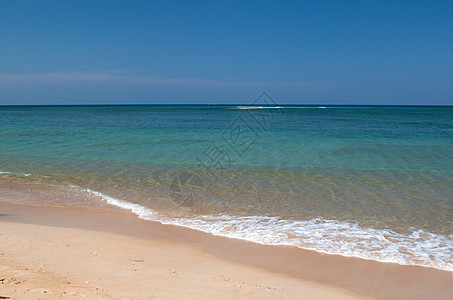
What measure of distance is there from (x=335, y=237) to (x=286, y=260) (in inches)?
54.8

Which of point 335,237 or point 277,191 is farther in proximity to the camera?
point 277,191

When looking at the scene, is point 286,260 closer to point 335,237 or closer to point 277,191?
point 335,237

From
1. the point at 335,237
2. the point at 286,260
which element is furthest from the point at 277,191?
the point at 286,260

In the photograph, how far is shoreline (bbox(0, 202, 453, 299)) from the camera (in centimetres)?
427

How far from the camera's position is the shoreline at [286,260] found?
427cm

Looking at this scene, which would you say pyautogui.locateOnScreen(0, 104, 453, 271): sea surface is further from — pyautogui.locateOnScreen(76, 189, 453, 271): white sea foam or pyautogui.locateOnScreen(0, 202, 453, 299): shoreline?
pyautogui.locateOnScreen(0, 202, 453, 299): shoreline

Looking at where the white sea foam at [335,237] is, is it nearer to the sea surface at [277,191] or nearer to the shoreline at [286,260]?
the sea surface at [277,191]

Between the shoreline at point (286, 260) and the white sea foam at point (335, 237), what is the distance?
207 mm

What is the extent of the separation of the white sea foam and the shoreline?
8.1 inches

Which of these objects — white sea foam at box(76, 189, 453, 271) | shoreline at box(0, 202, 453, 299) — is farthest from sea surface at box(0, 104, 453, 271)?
shoreline at box(0, 202, 453, 299)

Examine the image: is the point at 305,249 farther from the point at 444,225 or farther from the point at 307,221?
the point at 444,225

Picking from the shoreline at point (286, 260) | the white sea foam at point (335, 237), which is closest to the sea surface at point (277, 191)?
the white sea foam at point (335, 237)

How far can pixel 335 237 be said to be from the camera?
5.98 m

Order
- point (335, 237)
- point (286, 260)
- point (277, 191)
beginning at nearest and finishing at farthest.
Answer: point (286, 260) → point (335, 237) → point (277, 191)
